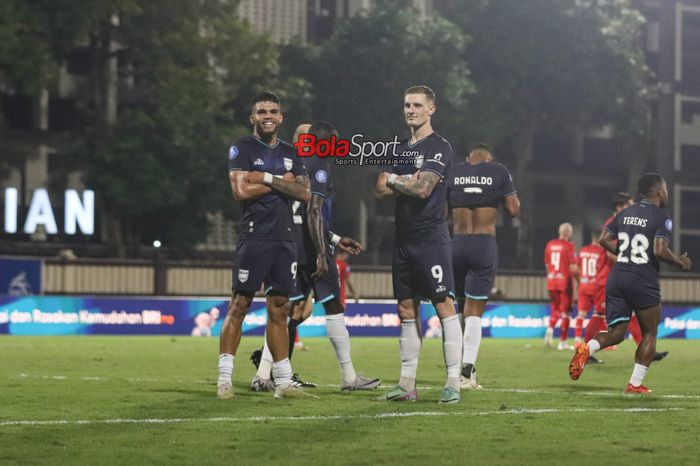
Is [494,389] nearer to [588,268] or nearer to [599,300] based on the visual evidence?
[599,300]

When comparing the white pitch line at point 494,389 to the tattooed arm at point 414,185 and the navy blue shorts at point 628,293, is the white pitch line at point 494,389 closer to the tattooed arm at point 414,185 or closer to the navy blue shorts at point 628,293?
the navy blue shorts at point 628,293

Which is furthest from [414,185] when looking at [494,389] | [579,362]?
[494,389]

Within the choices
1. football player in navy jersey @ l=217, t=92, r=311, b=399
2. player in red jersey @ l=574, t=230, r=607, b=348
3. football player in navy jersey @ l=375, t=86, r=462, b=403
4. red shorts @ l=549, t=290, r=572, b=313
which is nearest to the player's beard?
football player in navy jersey @ l=217, t=92, r=311, b=399

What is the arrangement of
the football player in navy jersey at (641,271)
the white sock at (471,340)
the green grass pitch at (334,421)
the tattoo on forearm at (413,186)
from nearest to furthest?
the green grass pitch at (334,421)
the tattoo on forearm at (413,186)
the football player in navy jersey at (641,271)
the white sock at (471,340)

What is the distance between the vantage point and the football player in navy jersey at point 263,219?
1116cm

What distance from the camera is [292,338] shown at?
13.5 m

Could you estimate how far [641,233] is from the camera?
12727 millimetres

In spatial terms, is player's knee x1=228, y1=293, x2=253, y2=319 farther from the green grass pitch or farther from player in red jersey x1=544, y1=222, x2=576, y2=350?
player in red jersey x1=544, y1=222, x2=576, y2=350

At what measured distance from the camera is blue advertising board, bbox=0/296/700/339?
102 ft

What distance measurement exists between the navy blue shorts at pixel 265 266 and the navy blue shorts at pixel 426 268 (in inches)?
35.0

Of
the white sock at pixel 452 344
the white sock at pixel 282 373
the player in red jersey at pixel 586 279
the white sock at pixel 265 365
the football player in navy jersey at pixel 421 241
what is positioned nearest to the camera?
the football player in navy jersey at pixel 421 241

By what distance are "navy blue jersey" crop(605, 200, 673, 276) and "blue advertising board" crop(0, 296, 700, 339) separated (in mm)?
19267

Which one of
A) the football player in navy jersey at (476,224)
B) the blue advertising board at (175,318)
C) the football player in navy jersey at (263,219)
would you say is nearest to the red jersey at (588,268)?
the football player in navy jersey at (476,224)

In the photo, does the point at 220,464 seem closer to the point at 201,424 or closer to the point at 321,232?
the point at 201,424
